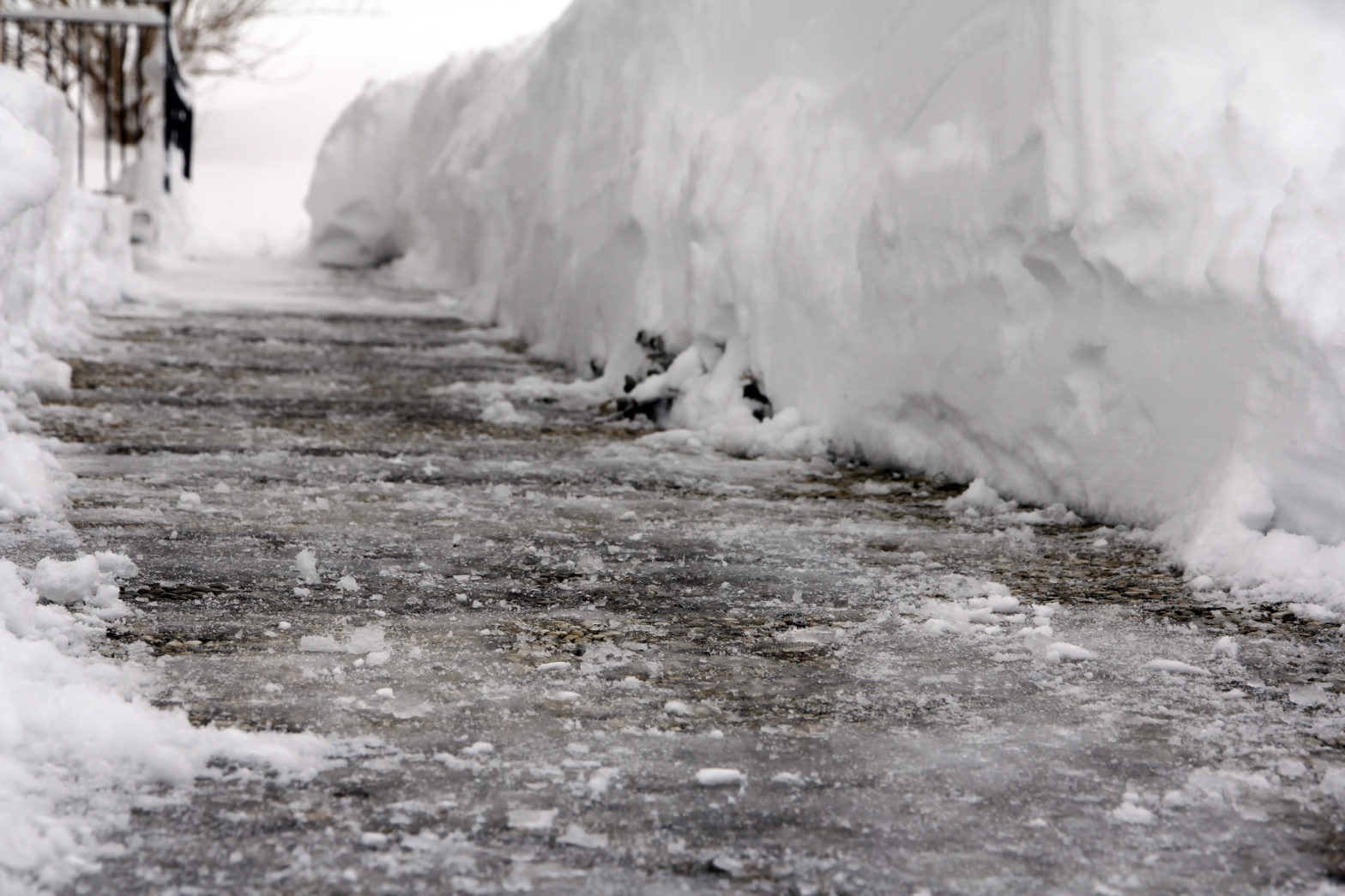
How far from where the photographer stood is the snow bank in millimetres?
2635

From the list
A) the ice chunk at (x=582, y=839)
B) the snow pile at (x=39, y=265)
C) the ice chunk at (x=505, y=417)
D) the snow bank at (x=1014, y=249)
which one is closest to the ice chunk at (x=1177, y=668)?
the snow bank at (x=1014, y=249)

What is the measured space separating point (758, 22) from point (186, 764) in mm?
3957

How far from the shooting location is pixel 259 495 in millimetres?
3070

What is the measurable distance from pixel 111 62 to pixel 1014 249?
9.81 metres

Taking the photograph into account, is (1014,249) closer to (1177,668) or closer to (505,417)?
(1177,668)

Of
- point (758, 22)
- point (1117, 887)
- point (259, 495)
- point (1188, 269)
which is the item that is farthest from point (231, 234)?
point (1117, 887)

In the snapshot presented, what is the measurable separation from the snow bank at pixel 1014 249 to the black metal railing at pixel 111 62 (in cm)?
405

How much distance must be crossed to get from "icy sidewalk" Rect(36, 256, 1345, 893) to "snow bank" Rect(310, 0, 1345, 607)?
25 centimetres

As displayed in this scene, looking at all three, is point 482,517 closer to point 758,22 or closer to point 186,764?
point 186,764

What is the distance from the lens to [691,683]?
1967 mm

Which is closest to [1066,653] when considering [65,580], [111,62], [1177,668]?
[1177,668]

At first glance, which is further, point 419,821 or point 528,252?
point 528,252

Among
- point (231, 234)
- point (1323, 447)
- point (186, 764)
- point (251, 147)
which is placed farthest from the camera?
point (251, 147)

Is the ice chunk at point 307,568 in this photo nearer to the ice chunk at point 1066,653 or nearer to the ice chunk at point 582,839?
the ice chunk at point 582,839
